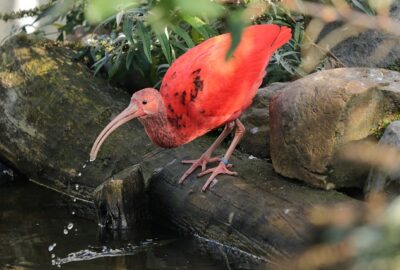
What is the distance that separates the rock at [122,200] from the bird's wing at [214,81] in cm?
49

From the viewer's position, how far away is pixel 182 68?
3666 millimetres

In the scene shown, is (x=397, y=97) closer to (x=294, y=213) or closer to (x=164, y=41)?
(x=294, y=213)

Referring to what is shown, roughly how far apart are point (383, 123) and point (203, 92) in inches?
36.1

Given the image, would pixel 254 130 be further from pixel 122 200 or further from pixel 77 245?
pixel 77 245

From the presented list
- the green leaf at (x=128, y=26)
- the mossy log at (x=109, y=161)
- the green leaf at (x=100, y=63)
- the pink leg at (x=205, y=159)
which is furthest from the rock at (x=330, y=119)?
the green leaf at (x=100, y=63)

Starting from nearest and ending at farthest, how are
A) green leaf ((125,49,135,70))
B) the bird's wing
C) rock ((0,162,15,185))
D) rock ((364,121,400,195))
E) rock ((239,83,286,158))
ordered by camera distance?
rock ((364,121,400,195))
the bird's wing
rock ((239,83,286,158))
green leaf ((125,49,135,70))
rock ((0,162,15,185))

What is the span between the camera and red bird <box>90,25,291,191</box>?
3.59m

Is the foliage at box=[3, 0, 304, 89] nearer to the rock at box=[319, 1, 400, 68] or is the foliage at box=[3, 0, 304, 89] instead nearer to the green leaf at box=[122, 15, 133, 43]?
the green leaf at box=[122, 15, 133, 43]

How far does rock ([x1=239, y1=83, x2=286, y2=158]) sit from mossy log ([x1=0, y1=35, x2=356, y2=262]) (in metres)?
0.14

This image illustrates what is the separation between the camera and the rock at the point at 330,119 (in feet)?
11.1

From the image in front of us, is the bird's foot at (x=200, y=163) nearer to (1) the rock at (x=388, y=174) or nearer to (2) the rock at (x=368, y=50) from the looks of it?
(1) the rock at (x=388, y=174)

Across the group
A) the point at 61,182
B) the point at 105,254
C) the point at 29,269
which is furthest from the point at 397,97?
the point at 61,182

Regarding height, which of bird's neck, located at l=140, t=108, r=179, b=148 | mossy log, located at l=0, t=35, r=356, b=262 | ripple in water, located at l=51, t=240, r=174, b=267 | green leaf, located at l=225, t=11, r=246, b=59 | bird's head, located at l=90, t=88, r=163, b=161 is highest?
green leaf, located at l=225, t=11, r=246, b=59

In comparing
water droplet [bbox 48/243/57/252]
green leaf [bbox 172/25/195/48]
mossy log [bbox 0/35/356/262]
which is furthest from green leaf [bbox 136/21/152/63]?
water droplet [bbox 48/243/57/252]
